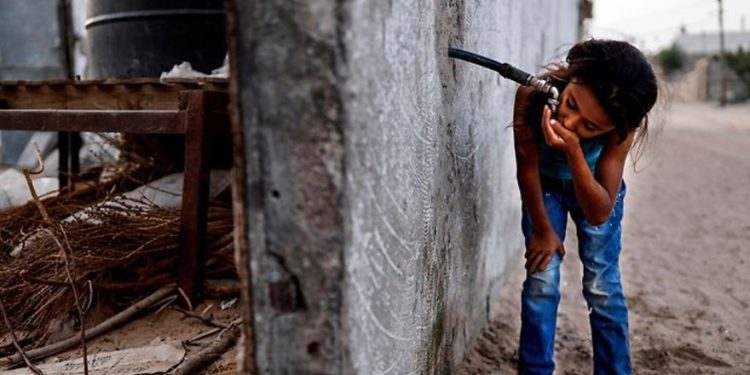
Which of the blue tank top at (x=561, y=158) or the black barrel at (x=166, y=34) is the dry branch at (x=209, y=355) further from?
the black barrel at (x=166, y=34)

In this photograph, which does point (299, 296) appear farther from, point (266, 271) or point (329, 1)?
point (329, 1)

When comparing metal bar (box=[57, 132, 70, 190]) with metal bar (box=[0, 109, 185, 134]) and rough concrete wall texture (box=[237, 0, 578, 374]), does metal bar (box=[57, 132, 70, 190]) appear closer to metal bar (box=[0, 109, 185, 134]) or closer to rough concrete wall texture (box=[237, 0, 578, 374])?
metal bar (box=[0, 109, 185, 134])

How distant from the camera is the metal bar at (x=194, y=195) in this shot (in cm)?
244

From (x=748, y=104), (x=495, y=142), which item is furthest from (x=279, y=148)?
(x=748, y=104)

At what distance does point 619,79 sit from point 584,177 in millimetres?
291

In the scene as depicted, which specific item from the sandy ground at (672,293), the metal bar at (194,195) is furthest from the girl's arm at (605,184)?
the metal bar at (194,195)

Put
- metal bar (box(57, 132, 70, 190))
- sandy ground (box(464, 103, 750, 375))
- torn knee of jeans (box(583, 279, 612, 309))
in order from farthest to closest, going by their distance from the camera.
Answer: metal bar (box(57, 132, 70, 190)), sandy ground (box(464, 103, 750, 375)), torn knee of jeans (box(583, 279, 612, 309))

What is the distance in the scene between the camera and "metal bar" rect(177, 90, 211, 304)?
7.99 feet

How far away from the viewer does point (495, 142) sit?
9.47ft

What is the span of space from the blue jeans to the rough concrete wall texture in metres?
0.52

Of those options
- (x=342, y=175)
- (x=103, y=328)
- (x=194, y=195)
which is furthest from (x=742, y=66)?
(x=342, y=175)

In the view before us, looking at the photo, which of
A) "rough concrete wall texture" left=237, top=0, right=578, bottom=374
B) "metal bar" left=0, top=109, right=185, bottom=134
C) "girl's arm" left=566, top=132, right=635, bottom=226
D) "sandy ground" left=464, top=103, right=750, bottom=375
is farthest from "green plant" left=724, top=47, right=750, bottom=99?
"rough concrete wall texture" left=237, top=0, right=578, bottom=374

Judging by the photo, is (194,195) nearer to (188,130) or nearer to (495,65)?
(188,130)

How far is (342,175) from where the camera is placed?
44.0 inches
